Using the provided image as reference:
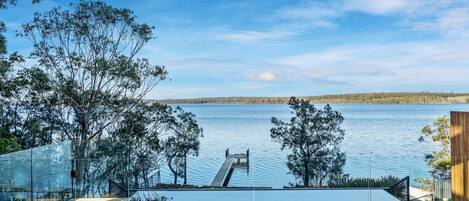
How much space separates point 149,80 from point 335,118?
4.75 m

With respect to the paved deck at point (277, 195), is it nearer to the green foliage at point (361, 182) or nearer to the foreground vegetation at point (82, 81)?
the green foliage at point (361, 182)

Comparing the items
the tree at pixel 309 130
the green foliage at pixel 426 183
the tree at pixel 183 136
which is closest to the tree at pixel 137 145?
the tree at pixel 183 136

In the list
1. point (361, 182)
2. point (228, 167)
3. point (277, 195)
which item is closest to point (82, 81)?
point (228, 167)

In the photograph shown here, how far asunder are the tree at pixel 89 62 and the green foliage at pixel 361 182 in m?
6.24

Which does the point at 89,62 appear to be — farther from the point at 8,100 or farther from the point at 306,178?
the point at 306,178

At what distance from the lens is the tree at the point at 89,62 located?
11.4 metres

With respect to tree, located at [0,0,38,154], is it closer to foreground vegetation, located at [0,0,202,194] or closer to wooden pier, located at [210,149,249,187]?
foreground vegetation, located at [0,0,202,194]

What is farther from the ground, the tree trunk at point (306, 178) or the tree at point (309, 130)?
the tree at point (309, 130)

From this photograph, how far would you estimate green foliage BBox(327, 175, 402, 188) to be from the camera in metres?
6.62

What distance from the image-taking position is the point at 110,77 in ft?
39.1

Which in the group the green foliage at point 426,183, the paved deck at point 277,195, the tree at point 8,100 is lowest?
the paved deck at point 277,195

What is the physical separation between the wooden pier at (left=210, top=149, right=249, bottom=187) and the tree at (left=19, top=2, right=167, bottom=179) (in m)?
5.02

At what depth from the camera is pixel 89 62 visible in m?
11.7

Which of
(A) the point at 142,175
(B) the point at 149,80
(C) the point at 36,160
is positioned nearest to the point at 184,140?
(B) the point at 149,80
